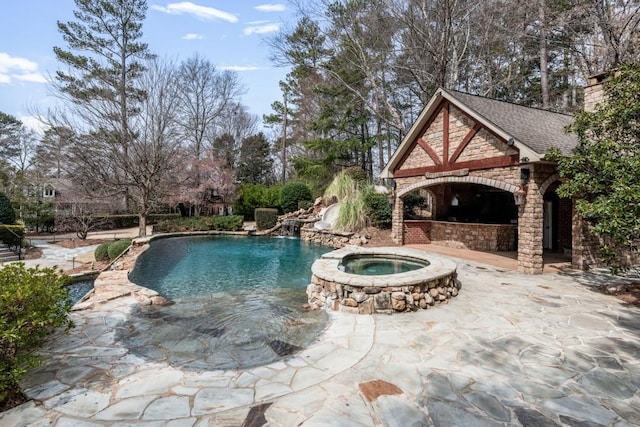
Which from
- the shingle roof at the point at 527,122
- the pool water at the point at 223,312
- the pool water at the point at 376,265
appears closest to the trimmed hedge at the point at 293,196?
the pool water at the point at 223,312

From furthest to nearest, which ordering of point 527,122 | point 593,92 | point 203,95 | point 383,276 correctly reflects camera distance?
point 203,95 < point 527,122 < point 593,92 < point 383,276

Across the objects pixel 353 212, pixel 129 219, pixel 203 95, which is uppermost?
pixel 203 95

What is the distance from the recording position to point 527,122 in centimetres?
943

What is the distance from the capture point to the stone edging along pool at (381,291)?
5199 mm

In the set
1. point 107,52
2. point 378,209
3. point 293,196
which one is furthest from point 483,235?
point 107,52

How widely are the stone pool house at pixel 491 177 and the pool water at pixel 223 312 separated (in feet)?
16.8

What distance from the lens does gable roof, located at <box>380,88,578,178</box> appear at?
7.85m

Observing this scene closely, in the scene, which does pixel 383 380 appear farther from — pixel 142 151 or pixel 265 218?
pixel 265 218

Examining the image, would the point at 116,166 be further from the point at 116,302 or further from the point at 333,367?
the point at 333,367

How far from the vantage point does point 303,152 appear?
2898 cm

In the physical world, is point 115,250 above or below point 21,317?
below

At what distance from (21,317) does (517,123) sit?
11.2 metres

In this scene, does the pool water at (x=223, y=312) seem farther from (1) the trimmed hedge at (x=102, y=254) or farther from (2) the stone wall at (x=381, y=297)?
(1) the trimmed hedge at (x=102, y=254)

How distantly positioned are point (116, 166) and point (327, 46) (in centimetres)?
1350
